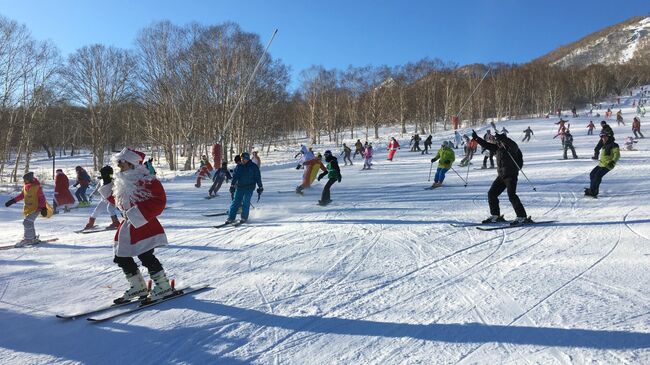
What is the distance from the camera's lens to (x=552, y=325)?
345cm

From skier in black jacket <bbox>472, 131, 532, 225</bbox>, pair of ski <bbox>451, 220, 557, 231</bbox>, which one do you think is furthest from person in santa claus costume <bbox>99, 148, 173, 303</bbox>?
skier in black jacket <bbox>472, 131, 532, 225</bbox>

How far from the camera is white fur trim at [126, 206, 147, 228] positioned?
4.07 metres

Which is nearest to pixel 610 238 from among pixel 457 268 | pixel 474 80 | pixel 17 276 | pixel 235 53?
pixel 457 268

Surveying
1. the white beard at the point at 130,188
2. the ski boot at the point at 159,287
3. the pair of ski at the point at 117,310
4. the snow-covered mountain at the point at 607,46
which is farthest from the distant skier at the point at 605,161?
the snow-covered mountain at the point at 607,46

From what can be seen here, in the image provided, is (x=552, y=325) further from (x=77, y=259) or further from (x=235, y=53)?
(x=235, y=53)

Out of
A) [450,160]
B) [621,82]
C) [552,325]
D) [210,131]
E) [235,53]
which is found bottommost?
[552,325]

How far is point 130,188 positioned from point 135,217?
1.04ft

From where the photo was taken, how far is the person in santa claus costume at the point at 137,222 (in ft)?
13.6

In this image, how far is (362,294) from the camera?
14.4ft

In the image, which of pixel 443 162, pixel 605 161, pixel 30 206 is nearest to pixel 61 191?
pixel 30 206

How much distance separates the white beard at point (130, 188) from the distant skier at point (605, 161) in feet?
33.4

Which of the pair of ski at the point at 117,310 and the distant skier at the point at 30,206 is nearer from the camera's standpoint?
the pair of ski at the point at 117,310

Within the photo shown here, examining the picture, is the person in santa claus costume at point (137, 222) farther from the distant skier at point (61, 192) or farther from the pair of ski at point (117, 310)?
the distant skier at point (61, 192)

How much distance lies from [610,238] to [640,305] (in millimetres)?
2956
